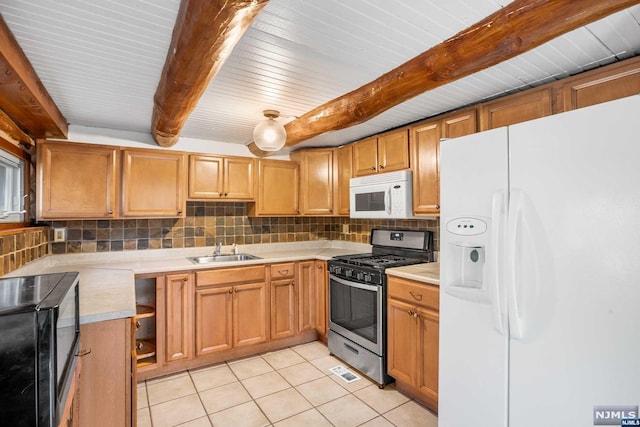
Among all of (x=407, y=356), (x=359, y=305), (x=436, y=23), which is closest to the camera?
(x=436, y=23)

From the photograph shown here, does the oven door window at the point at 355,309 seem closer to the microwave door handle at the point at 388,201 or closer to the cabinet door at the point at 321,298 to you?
the cabinet door at the point at 321,298

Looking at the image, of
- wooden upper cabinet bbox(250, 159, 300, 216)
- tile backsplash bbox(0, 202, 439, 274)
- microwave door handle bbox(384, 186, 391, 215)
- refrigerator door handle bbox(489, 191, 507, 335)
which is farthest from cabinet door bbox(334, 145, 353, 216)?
refrigerator door handle bbox(489, 191, 507, 335)

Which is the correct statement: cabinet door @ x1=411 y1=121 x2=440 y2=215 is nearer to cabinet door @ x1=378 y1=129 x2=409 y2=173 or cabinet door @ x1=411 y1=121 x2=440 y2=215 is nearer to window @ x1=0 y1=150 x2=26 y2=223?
cabinet door @ x1=378 y1=129 x2=409 y2=173

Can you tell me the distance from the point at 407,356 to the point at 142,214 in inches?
98.4

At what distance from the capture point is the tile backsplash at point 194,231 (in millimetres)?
2619

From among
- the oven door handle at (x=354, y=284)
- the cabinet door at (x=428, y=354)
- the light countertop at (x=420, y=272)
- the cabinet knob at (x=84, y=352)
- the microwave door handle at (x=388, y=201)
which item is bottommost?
the cabinet door at (x=428, y=354)

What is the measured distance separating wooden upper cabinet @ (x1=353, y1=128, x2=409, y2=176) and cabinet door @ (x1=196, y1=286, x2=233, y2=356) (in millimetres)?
1737

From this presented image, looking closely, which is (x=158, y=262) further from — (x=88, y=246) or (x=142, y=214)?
(x=88, y=246)

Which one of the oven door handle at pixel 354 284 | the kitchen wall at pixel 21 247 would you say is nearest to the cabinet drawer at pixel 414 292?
the oven door handle at pixel 354 284

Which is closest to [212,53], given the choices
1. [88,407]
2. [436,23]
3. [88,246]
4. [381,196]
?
[436,23]

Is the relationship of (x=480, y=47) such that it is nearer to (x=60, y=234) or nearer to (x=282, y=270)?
(x=282, y=270)

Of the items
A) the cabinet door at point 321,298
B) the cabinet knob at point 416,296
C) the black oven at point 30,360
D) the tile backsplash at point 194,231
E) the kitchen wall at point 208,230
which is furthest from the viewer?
the cabinet door at point 321,298

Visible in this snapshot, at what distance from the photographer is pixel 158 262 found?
113 inches

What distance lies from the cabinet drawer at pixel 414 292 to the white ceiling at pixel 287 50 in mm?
1314
